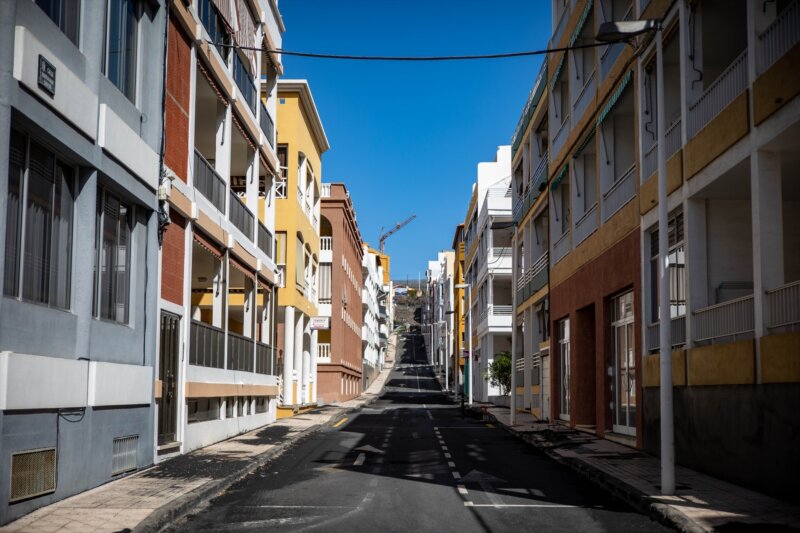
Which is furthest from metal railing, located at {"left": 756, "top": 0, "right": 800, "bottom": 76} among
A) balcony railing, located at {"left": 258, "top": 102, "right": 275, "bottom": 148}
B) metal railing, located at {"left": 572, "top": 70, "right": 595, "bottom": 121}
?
balcony railing, located at {"left": 258, "top": 102, "right": 275, "bottom": 148}

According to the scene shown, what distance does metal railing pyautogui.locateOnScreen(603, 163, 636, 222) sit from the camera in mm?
19969

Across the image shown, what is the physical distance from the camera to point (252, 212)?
83.0 feet

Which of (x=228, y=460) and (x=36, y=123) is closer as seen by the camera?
(x=36, y=123)

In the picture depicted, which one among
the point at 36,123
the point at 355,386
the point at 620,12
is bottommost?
the point at 355,386

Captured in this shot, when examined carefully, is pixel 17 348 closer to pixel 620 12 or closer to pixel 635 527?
pixel 635 527

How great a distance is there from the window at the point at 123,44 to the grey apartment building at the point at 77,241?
0.03 m

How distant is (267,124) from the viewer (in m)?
27.9

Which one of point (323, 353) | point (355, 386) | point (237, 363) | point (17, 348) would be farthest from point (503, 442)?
point (355, 386)

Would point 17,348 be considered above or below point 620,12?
below

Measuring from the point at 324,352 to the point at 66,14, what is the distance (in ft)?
131

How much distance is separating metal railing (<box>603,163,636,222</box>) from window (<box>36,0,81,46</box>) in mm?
12203

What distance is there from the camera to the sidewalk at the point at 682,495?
9.43 metres

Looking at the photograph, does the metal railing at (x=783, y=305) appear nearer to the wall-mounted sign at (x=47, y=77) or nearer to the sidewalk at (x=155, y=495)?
the sidewalk at (x=155, y=495)

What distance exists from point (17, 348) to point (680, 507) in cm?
789
